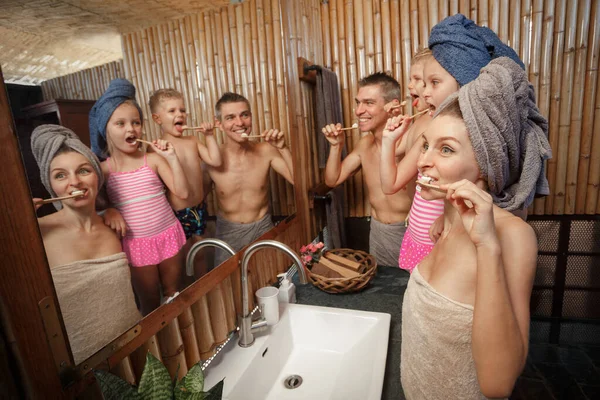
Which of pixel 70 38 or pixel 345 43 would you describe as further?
pixel 345 43

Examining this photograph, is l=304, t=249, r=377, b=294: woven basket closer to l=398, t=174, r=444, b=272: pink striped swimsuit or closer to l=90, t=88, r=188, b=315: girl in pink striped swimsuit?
l=398, t=174, r=444, b=272: pink striped swimsuit

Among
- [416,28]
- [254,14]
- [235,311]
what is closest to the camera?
[235,311]

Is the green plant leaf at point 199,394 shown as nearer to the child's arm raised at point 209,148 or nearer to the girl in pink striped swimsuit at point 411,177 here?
the child's arm raised at point 209,148

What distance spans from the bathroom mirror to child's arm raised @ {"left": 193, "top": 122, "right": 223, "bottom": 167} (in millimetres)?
46

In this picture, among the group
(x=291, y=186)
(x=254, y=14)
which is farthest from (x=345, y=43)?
(x=291, y=186)

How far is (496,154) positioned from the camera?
0.86m

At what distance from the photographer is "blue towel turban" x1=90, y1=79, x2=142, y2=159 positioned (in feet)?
A: 2.67

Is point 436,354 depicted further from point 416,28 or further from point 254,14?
point 416,28

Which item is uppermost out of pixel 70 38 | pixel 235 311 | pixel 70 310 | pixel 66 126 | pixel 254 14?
pixel 254 14

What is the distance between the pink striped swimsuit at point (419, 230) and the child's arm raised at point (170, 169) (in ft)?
3.88

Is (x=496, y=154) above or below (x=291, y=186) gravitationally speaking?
above

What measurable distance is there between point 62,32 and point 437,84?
1.44 metres

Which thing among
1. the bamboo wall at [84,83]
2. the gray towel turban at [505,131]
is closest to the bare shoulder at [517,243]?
the gray towel turban at [505,131]

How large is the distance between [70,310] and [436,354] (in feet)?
3.17
